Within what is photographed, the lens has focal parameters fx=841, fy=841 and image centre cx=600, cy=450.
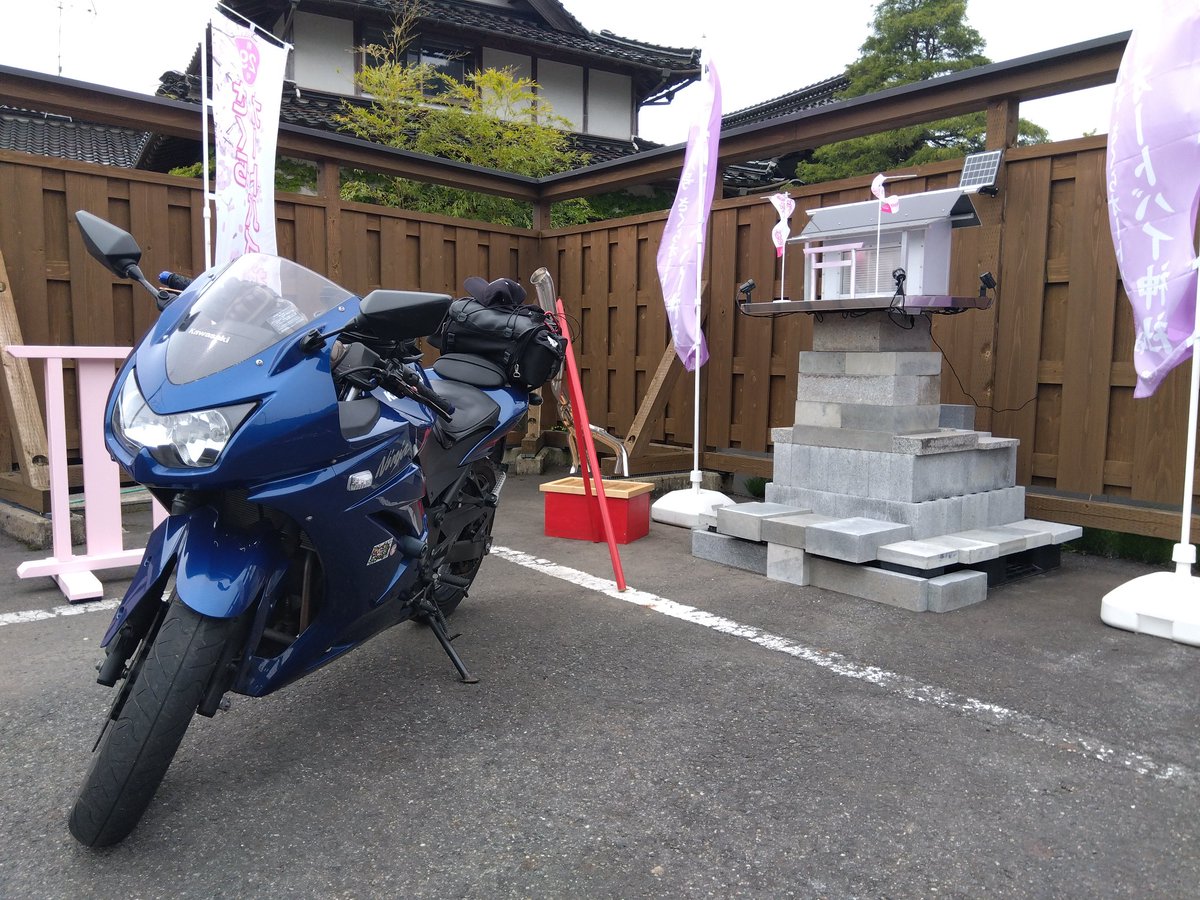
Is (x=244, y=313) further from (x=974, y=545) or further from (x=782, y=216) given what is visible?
(x=782, y=216)

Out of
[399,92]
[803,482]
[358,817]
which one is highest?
[399,92]

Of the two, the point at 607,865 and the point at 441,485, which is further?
the point at 441,485

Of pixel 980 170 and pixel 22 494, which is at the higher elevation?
pixel 980 170

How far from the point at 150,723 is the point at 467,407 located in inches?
58.5

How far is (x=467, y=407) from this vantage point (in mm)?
2893

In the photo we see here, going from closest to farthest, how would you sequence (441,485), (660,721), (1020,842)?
1. (1020,842)
2. (660,721)
3. (441,485)

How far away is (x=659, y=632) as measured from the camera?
10.5 ft

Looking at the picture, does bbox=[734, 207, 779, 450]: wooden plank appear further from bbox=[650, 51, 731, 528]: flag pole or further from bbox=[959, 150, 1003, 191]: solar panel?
bbox=[959, 150, 1003, 191]: solar panel

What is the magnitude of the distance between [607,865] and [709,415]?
466cm

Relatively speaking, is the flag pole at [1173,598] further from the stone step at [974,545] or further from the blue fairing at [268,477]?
the blue fairing at [268,477]

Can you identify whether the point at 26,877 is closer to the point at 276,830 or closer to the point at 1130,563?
the point at 276,830

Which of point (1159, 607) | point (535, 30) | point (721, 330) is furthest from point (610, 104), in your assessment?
point (1159, 607)

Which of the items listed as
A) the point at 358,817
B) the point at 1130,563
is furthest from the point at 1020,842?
the point at 1130,563

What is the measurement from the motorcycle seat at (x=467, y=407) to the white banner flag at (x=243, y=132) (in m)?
2.02
